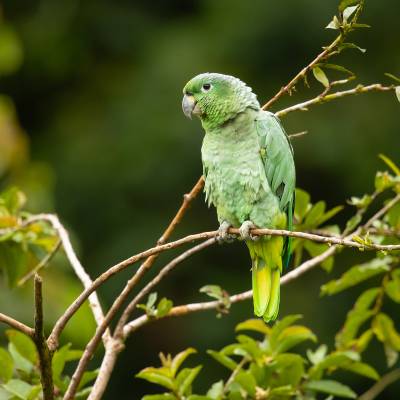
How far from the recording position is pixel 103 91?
8109mm

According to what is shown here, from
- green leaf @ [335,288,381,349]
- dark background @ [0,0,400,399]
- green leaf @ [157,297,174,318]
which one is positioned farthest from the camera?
dark background @ [0,0,400,399]

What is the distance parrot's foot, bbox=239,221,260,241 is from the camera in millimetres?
2391

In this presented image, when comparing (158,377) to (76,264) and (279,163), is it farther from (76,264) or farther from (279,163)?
(279,163)

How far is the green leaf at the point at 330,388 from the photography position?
2.28 m

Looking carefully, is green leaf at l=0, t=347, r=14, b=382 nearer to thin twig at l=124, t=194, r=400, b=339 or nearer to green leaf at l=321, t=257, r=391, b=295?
thin twig at l=124, t=194, r=400, b=339

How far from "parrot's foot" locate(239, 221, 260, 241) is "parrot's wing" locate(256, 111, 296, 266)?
0.11 meters

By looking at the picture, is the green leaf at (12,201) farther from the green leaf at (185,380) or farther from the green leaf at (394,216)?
the green leaf at (394,216)

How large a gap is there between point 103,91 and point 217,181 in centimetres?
576

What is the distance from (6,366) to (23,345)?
10 centimetres

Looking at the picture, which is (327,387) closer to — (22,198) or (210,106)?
(210,106)

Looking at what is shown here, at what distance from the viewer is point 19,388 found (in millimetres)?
2090

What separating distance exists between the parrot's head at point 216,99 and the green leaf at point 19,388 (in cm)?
98

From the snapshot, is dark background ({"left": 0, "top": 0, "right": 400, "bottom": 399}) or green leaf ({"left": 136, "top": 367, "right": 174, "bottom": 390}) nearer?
green leaf ({"left": 136, "top": 367, "right": 174, "bottom": 390})

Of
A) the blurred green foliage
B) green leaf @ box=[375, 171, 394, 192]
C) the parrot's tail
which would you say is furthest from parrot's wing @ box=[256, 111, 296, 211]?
the blurred green foliage
